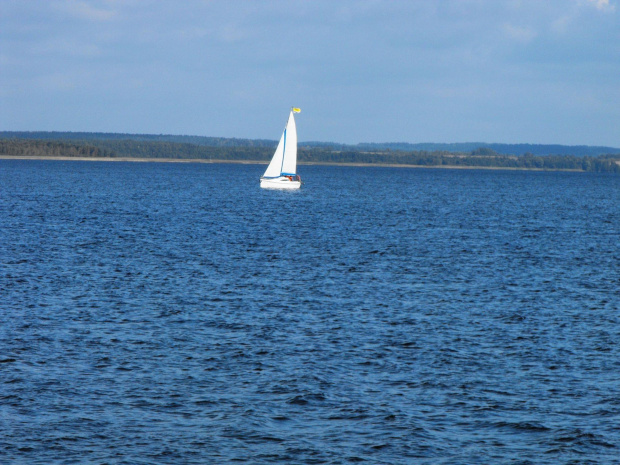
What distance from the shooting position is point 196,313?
31.6 meters

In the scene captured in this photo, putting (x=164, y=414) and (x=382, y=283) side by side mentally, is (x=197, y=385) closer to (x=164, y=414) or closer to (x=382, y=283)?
(x=164, y=414)

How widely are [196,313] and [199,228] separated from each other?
37.2 meters

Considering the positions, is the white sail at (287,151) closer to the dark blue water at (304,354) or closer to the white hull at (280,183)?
the white hull at (280,183)

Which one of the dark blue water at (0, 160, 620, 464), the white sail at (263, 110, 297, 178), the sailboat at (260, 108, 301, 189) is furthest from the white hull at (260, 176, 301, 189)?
the dark blue water at (0, 160, 620, 464)

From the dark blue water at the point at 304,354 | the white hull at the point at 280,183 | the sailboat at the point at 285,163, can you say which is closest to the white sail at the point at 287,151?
the sailboat at the point at 285,163

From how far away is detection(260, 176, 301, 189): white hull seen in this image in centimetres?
13100

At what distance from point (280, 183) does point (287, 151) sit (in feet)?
46.8

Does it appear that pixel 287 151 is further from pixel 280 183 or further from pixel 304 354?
pixel 304 354

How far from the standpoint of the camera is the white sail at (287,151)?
118 metres

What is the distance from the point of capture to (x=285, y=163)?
401 ft

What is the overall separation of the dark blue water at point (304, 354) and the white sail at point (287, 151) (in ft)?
207

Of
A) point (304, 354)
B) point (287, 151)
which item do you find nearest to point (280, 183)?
point (287, 151)

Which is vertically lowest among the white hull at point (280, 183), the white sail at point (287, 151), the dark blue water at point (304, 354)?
the dark blue water at point (304, 354)

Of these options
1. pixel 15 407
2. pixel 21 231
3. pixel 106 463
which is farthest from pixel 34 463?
pixel 21 231
